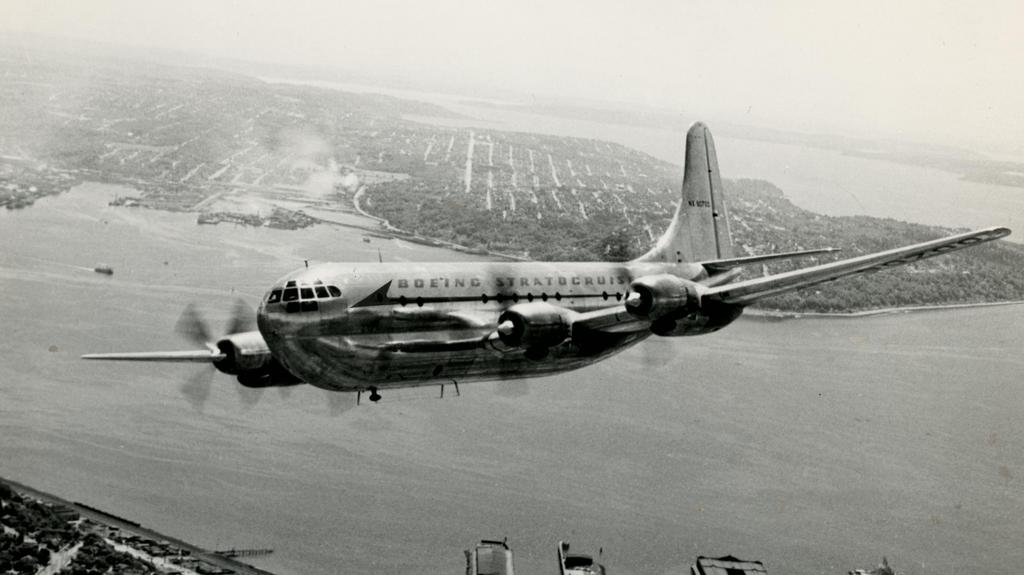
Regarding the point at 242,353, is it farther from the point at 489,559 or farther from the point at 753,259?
the point at 489,559

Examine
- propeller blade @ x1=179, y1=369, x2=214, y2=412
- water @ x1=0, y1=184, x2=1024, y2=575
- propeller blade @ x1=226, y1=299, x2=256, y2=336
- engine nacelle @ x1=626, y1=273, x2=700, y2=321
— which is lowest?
water @ x1=0, y1=184, x2=1024, y2=575

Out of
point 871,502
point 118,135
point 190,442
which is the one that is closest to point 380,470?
point 190,442

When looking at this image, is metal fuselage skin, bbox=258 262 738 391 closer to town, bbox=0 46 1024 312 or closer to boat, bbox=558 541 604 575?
boat, bbox=558 541 604 575

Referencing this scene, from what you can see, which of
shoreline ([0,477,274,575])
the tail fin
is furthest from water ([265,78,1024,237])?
shoreline ([0,477,274,575])

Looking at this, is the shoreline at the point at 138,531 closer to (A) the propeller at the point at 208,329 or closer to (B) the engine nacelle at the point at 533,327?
(A) the propeller at the point at 208,329

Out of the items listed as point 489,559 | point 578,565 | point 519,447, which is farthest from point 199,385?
point 519,447

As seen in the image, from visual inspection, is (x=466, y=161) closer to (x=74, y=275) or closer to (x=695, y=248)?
(x=74, y=275)

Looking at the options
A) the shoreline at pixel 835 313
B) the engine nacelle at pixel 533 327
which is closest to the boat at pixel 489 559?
the engine nacelle at pixel 533 327

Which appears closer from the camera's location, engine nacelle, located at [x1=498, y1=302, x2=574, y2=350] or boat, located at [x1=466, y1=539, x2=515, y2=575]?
engine nacelle, located at [x1=498, y1=302, x2=574, y2=350]
